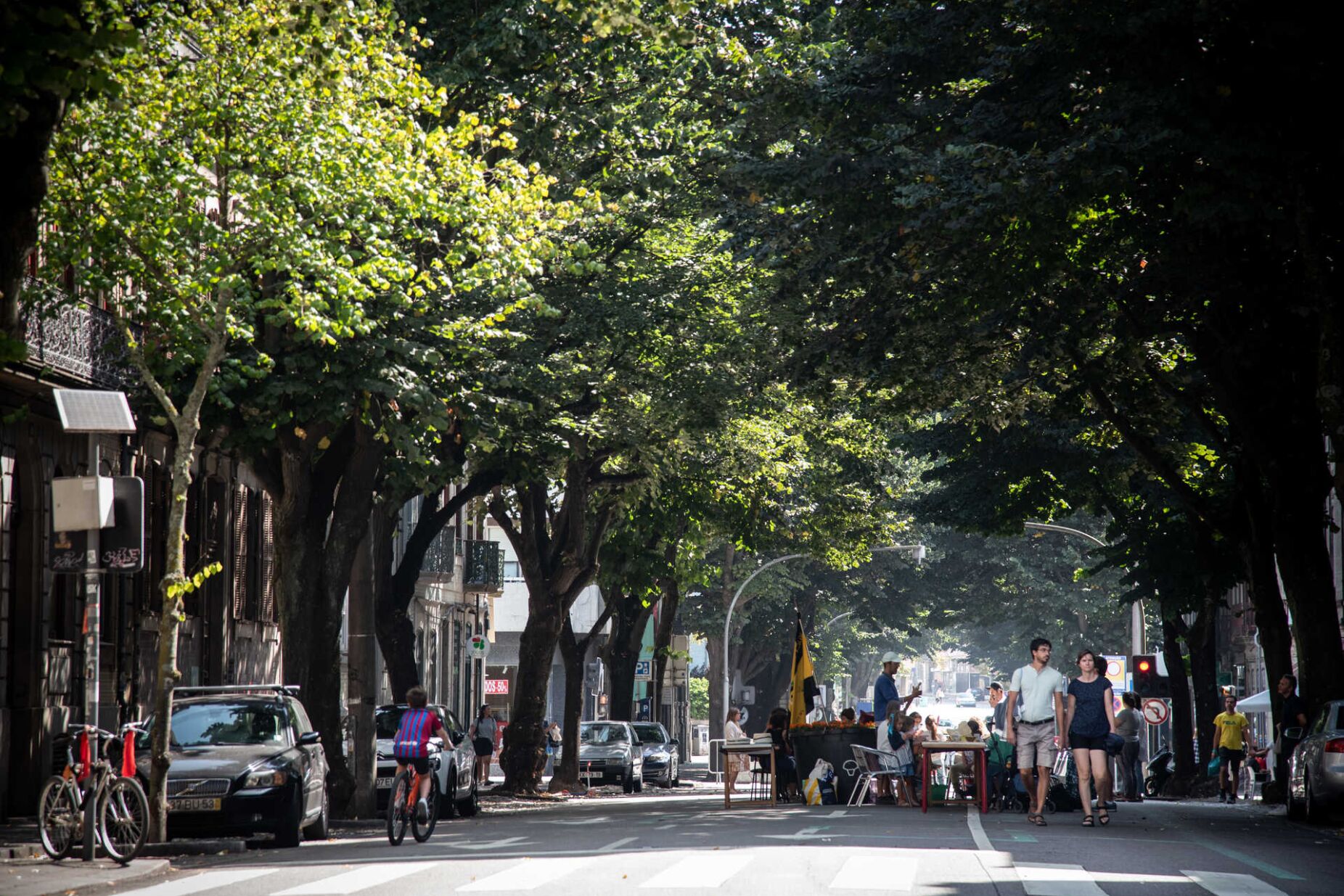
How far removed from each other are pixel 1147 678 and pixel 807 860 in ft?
78.2

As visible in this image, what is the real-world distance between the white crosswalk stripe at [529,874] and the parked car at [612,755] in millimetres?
26190

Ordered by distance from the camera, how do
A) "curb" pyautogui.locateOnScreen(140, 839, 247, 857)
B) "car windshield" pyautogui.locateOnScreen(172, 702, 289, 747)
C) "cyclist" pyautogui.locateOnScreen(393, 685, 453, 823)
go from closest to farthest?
1. "curb" pyautogui.locateOnScreen(140, 839, 247, 857)
2. "cyclist" pyautogui.locateOnScreen(393, 685, 453, 823)
3. "car windshield" pyautogui.locateOnScreen(172, 702, 289, 747)

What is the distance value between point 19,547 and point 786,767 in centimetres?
1139

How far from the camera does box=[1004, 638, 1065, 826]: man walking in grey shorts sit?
65.8 feet

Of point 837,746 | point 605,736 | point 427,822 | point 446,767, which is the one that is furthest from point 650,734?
point 427,822

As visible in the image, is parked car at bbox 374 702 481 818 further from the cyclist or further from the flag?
the cyclist

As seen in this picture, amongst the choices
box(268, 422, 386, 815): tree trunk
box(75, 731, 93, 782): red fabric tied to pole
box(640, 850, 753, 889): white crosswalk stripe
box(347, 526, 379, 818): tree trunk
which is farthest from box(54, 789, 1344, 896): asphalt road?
box(268, 422, 386, 815): tree trunk

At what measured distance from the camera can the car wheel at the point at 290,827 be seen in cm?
1817

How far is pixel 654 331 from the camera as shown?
2711 centimetres

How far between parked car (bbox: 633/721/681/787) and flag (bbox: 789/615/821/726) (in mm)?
14641

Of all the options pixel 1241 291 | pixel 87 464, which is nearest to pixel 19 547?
pixel 87 464

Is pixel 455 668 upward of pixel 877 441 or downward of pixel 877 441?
downward

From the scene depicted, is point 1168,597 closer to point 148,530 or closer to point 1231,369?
point 1231,369

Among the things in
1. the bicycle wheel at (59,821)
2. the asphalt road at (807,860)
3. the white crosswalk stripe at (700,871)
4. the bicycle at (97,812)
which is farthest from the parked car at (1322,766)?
the bicycle wheel at (59,821)
